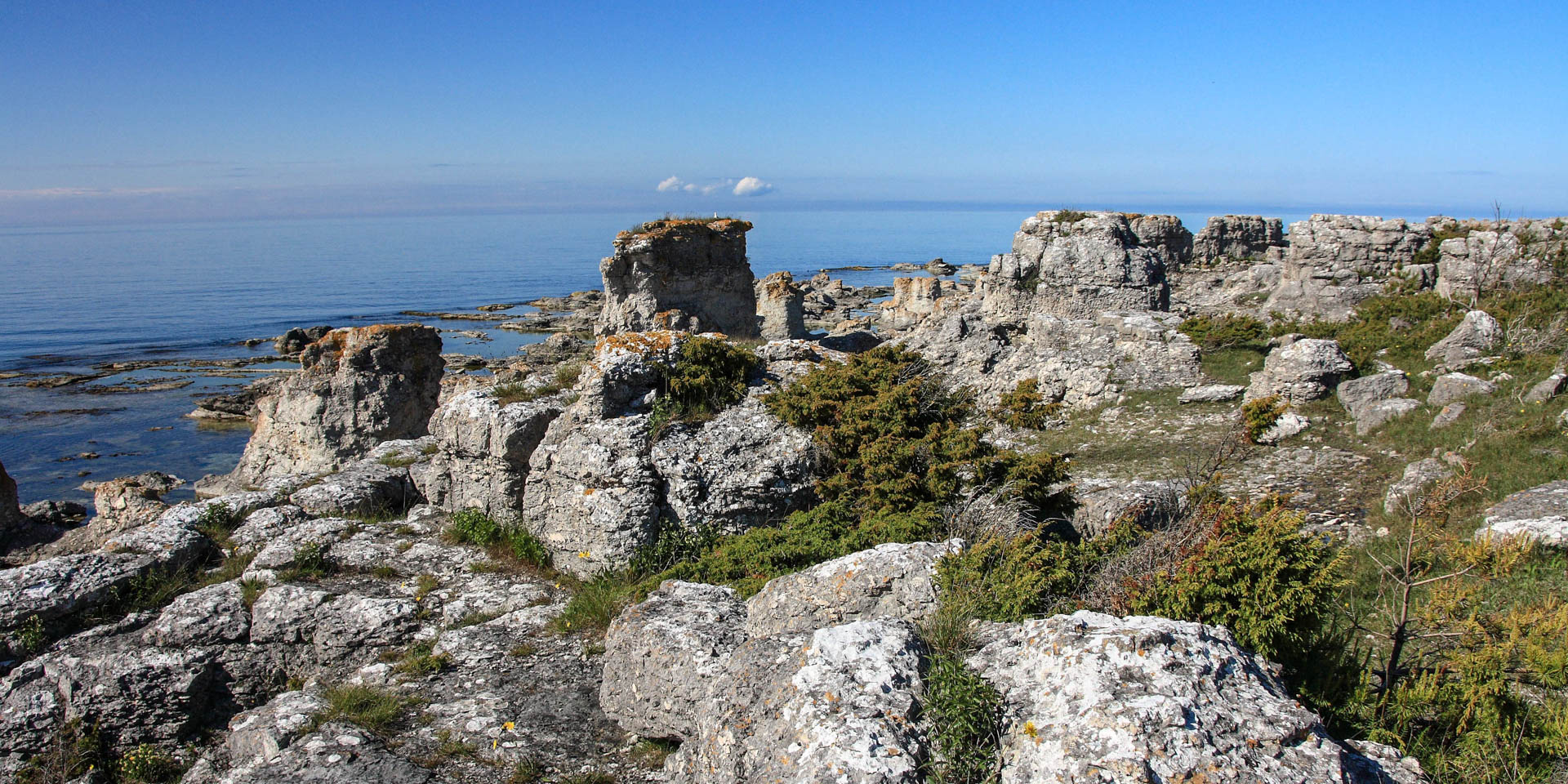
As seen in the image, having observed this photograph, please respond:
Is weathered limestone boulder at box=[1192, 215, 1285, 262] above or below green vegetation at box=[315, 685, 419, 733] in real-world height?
above

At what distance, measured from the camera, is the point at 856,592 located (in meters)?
5.66

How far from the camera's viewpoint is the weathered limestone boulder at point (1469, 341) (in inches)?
698

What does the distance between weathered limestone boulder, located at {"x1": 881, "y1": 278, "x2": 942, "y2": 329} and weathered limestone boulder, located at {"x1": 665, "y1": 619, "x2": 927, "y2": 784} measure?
43610 millimetres

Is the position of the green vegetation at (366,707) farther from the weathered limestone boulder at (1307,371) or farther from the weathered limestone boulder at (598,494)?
the weathered limestone boulder at (1307,371)

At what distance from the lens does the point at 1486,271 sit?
23.0m

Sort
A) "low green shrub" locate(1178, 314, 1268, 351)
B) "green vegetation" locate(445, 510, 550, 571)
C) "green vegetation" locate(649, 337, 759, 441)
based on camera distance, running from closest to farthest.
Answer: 1. "green vegetation" locate(445, 510, 550, 571)
2. "green vegetation" locate(649, 337, 759, 441)
3. "low green shrub" locate(1178, 314, 1268, 351)

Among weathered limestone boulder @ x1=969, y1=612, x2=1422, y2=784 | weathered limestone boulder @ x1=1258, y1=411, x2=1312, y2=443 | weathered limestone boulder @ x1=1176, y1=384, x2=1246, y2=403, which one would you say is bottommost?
weathered limestone boulder @ x1=1258, y1=411, x2=1312, y2=443

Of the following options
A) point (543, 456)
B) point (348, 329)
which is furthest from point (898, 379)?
point (348, 329)

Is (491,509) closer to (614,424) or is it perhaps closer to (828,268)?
(614,424)

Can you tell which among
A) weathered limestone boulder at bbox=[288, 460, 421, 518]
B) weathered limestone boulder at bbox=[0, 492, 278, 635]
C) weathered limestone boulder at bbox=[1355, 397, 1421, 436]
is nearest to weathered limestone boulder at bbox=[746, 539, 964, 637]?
weathered limestone boulder at bbox=[288, 460, 421, 518]

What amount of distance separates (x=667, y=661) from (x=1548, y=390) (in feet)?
55.3

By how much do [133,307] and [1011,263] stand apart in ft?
277

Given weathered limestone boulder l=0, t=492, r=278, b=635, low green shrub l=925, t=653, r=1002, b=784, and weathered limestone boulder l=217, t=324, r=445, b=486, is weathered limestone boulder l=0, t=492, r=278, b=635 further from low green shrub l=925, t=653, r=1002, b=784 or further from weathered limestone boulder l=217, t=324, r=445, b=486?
weathered limestone boulder l=217, t=324, r=445, b=486

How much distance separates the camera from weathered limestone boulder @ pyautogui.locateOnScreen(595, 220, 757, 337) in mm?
28641
